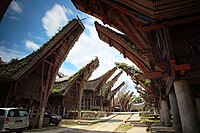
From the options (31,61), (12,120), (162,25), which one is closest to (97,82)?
(31,61)

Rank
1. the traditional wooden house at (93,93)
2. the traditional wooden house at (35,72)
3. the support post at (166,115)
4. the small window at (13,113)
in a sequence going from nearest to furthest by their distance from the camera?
the small window at (13,113) < the support post at (166,115) < the traditional wooden house at (35,72) < the traditional wooden house at (93,93)

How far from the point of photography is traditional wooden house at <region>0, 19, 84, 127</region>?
1170 cm

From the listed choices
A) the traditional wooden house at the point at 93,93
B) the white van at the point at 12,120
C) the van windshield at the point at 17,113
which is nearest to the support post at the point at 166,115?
the white van at the point at 12,120

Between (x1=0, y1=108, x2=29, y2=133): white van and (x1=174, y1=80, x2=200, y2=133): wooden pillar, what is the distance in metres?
9.31

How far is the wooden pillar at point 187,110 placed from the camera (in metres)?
3.95

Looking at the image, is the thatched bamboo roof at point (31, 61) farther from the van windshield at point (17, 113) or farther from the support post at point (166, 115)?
the support post at point (166, 115)

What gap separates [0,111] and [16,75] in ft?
10.7

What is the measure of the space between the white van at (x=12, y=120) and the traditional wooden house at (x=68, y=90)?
35.7 ft

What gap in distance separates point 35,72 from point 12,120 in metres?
6.02

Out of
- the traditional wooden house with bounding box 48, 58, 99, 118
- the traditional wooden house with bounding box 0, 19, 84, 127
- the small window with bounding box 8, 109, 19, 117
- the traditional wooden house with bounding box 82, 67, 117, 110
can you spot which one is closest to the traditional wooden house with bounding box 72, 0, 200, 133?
the small window with bounding box 8, 109, 19, 117

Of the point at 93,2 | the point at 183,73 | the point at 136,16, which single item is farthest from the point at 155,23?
the point at 93,2

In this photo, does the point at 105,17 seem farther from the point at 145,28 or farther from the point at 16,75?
the point at 16,75

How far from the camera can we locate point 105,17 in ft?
17.6

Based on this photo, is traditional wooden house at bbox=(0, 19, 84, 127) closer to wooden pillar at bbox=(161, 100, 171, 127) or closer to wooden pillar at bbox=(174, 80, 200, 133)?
wooden pillar at bbox=(161, 100, 171, 127)
